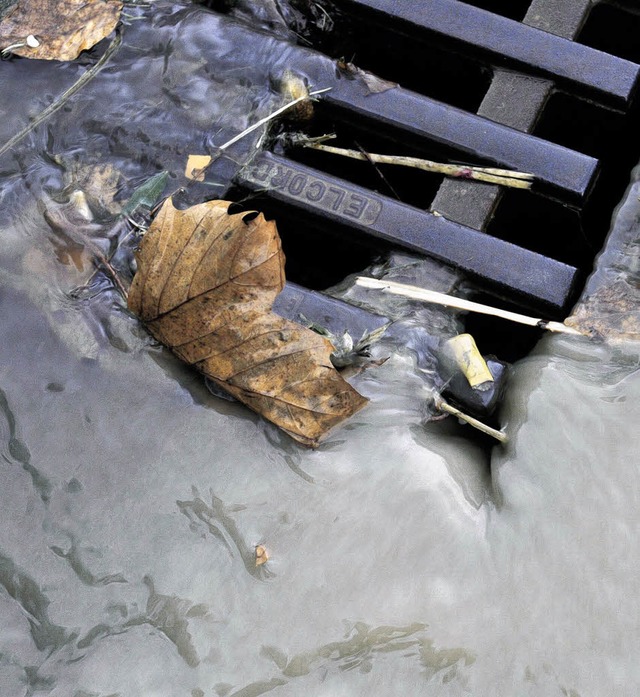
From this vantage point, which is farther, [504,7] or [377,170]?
[504,7]

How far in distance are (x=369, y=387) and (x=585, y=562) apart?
418mm

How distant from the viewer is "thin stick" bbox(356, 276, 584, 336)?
1.33m

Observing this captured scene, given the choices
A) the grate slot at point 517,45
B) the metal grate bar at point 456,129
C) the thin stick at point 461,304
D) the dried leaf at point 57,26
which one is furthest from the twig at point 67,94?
the thin stick at point 461,304

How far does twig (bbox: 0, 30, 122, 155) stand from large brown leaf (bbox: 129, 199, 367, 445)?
42 centimetres

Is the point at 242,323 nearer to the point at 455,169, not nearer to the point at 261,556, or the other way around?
the point at 261,556

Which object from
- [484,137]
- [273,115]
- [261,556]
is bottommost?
[261,556]

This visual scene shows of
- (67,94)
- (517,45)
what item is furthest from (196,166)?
(517,45)

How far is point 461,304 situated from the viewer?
4.42 ft

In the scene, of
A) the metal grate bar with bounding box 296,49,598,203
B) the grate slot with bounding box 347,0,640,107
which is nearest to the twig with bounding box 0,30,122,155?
the metal grate bar with bounding box 296,49,598,203

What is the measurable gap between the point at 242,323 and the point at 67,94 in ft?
2.10

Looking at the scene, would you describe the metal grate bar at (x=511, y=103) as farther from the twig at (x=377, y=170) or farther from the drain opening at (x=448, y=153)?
the twig at (x=377, y=170)

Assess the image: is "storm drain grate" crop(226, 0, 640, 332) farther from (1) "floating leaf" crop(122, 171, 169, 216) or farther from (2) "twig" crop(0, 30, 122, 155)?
(2) "twig" crop(0, 30, 122, 155)

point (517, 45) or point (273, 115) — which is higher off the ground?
point (517, 45)

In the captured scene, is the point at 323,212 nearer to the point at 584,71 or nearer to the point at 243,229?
the point at 243,229
